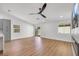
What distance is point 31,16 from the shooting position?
2.18 metres

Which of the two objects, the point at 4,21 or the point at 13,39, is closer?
the point at 4,21

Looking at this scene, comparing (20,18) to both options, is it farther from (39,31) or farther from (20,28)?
(39,31)

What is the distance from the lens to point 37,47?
Answer: 2.52m

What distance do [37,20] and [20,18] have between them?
1.15 feet

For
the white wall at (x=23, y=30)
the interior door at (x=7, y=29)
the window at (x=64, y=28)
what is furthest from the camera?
the white wall at (x=23, y=30)

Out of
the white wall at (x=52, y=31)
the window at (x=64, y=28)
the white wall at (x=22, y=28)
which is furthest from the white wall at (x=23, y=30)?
the window at (x=64, y=28)

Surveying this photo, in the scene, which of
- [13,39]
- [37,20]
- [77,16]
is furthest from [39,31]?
[77,16]

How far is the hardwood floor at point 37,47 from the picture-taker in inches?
86.6

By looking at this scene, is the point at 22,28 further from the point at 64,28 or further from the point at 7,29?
the point at 64,28

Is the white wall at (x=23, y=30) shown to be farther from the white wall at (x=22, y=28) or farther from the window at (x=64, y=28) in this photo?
the window at (x=64, y=28)

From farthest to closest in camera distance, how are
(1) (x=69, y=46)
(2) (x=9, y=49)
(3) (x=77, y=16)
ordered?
(2) (x=9, y=49), (1) (x=69, y=46), (3) (x=77, y=16)

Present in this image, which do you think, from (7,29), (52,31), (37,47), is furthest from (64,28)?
(7,29)

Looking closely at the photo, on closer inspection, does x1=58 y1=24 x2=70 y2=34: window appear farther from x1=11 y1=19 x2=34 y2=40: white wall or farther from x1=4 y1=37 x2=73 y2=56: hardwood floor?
x1=11 y1=19 x2=34 y2=40: white wall

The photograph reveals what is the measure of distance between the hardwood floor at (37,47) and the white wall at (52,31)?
100mm
